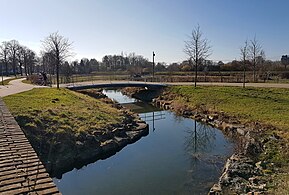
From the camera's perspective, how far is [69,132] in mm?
15227

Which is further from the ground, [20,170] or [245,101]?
[20,170]

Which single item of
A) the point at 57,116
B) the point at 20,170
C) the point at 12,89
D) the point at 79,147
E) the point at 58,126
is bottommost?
the point at 79,147

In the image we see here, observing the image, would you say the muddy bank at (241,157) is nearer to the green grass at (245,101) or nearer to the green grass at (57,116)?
the green grass at (245,101)

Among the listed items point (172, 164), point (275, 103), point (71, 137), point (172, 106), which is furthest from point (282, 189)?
point (172, 106)

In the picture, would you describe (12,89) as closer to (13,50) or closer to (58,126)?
(58,126)

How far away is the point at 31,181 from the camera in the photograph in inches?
226

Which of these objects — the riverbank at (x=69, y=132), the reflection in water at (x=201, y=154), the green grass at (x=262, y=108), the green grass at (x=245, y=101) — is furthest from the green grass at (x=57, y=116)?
the green grass at (x=245, y=101)

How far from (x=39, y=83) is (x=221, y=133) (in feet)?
92.8

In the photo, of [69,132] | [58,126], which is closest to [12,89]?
[58,126]

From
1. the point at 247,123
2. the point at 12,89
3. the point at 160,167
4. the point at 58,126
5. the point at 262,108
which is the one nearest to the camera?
the point at 160,167

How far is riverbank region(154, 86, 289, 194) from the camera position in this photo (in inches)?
413

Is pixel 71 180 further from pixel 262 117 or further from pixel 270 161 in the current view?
pixel 262 117

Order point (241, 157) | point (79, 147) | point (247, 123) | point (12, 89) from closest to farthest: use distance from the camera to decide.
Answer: point (241, 157)
point (79, 147)
point (247, 123)
point (12, 89)

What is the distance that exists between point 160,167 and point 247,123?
8144 millimetres
